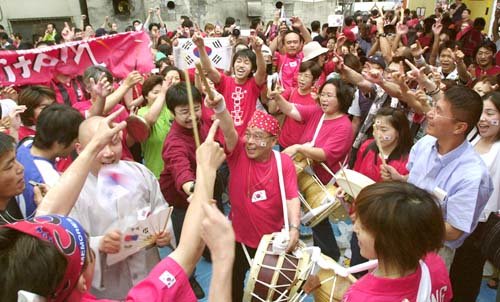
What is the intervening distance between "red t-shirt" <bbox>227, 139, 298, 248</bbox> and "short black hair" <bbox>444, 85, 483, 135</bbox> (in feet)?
3.78

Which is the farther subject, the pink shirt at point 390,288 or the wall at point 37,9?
the wall at point 37,9

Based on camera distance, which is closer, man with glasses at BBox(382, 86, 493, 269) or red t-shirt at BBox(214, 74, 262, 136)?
man with glasses at BBox(382, 86, 493, 269)

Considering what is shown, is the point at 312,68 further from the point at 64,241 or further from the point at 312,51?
the point at 64,241

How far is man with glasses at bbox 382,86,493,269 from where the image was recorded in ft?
7.57

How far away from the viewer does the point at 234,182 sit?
300 cm

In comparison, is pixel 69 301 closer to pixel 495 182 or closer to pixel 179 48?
pixel 495 182

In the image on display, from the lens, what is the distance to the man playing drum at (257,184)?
2916 millimetres

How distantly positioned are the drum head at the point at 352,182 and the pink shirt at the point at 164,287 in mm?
1682

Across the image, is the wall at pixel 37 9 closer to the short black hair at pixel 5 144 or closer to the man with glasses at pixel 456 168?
the short black hair at pixel 5 144

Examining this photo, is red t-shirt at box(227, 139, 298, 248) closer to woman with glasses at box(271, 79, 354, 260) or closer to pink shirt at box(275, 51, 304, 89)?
woman with glasses at box(271, 79, 354, 260)

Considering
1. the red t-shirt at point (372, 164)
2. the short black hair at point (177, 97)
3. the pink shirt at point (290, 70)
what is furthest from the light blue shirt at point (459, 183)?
the pink shirt at point (290, 70)

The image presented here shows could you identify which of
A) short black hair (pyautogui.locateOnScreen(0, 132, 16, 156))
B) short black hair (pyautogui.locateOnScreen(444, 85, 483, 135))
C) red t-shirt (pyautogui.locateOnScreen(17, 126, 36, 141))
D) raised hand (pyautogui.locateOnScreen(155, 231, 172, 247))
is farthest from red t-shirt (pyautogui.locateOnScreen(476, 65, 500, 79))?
short black hair (pyautogui.locateOnScreen(0, 132, 16, 156))

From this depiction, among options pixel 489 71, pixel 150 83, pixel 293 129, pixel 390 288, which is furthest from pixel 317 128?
pixel 489 71

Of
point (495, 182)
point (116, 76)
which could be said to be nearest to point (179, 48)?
point (116, 76)
